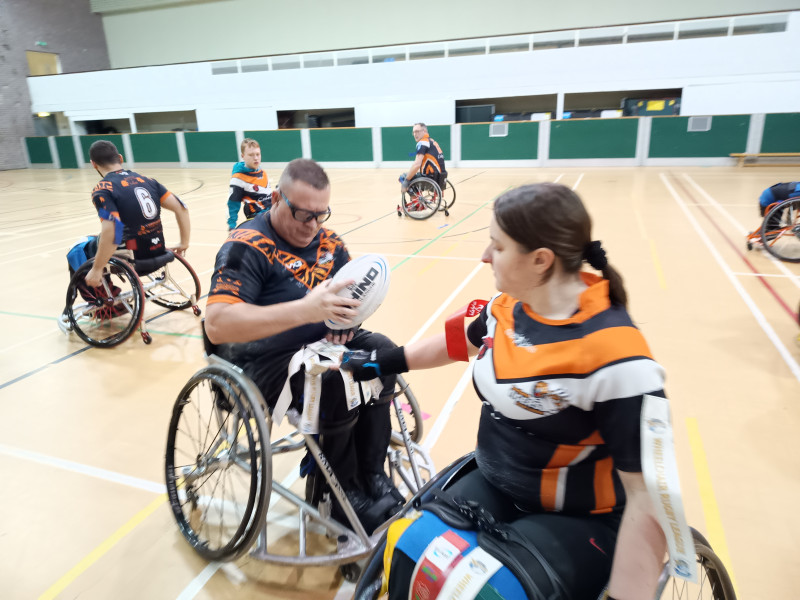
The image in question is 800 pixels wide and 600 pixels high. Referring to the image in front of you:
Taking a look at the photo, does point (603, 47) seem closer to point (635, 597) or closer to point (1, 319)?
point (1, 319)

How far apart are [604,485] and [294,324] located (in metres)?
1.03

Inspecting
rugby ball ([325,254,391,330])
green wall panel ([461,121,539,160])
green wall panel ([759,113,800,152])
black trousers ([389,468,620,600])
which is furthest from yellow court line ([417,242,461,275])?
green wall panel ([759,113,800,152])

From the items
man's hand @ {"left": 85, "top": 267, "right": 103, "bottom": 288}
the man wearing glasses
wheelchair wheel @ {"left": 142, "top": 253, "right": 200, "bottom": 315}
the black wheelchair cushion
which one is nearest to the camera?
the man wearing glasses

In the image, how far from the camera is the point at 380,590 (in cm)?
121

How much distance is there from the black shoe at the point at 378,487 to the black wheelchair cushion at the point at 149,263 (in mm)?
2946

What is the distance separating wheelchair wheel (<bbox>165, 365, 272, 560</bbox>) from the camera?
5.22 feet

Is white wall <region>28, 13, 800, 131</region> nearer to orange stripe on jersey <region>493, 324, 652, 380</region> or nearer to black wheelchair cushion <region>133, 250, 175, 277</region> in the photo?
black wheelchair cushion <region>133, 250, 175, 277</region>

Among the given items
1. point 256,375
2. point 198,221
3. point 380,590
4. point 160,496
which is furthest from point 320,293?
point 198,221

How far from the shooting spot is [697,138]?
1391cm

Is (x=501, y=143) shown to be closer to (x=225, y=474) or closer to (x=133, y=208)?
(x=133, y=208)

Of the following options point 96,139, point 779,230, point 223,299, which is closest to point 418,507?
point 223,299

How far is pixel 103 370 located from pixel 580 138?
14.4 meters

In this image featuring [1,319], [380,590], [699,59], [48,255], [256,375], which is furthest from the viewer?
[699,59]

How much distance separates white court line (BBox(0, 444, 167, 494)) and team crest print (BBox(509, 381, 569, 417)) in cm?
195
